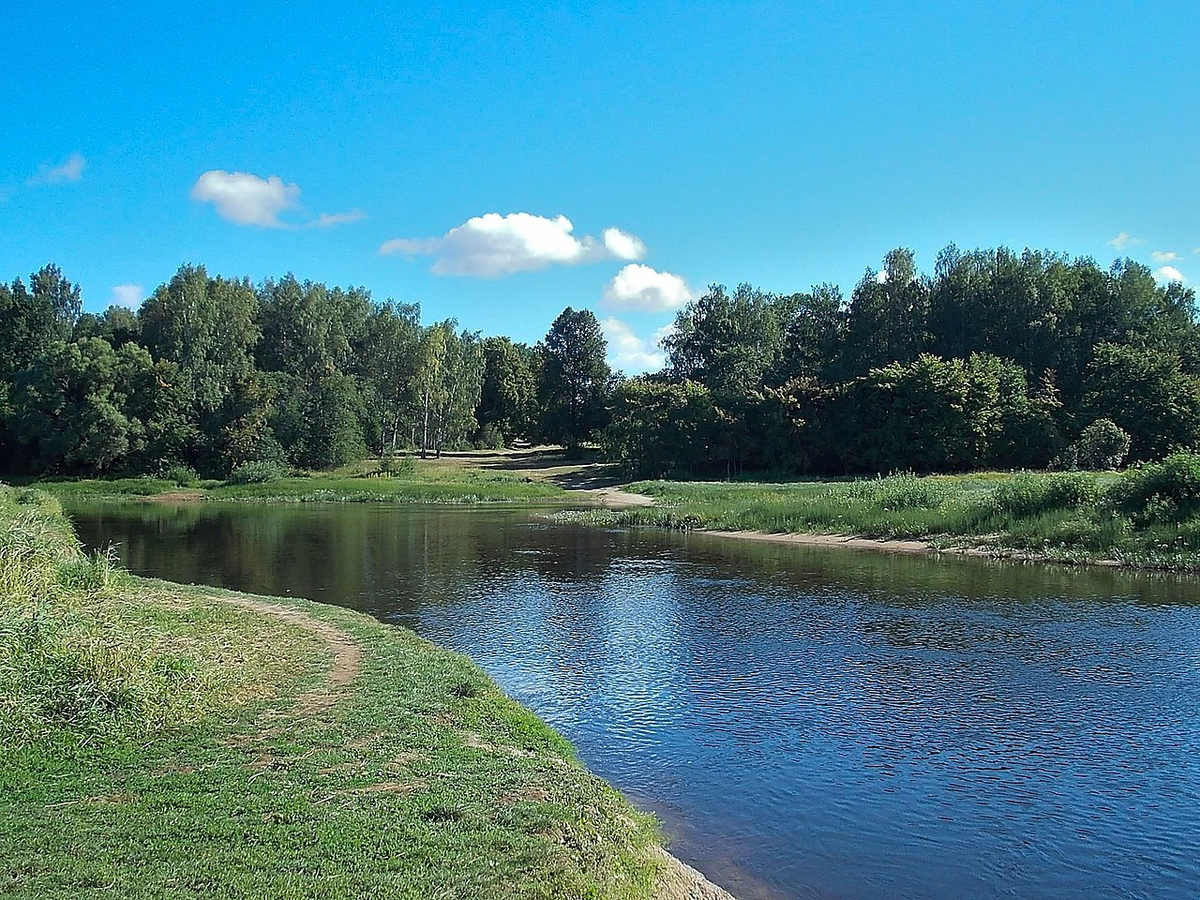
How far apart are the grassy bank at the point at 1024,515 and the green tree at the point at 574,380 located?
52599 mm

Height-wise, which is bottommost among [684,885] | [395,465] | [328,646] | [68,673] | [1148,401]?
[684,885]

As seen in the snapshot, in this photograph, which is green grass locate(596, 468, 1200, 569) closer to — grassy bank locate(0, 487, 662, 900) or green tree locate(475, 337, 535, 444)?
grassy bank locate(0, 487, 662, 900)

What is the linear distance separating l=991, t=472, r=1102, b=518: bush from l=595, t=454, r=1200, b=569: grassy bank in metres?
0.04

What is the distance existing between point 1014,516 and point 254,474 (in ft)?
194

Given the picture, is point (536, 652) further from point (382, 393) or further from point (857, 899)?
point (382, 393)

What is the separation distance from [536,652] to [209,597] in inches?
309

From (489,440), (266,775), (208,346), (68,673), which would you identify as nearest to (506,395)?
(489,440)

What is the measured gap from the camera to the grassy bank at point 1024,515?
107ft

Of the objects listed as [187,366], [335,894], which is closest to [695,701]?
[335,894]

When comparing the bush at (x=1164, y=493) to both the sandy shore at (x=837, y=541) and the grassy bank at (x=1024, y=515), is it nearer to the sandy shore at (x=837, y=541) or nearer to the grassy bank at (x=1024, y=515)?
the grassy bank at (x=1024, y=515)

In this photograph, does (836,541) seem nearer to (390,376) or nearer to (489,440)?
(390,376)

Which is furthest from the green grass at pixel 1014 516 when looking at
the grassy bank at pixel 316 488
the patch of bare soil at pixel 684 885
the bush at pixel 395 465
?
the bush at pixel 395 465

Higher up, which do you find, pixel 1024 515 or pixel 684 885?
pixel 1024 515

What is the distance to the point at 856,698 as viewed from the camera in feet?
51.2
